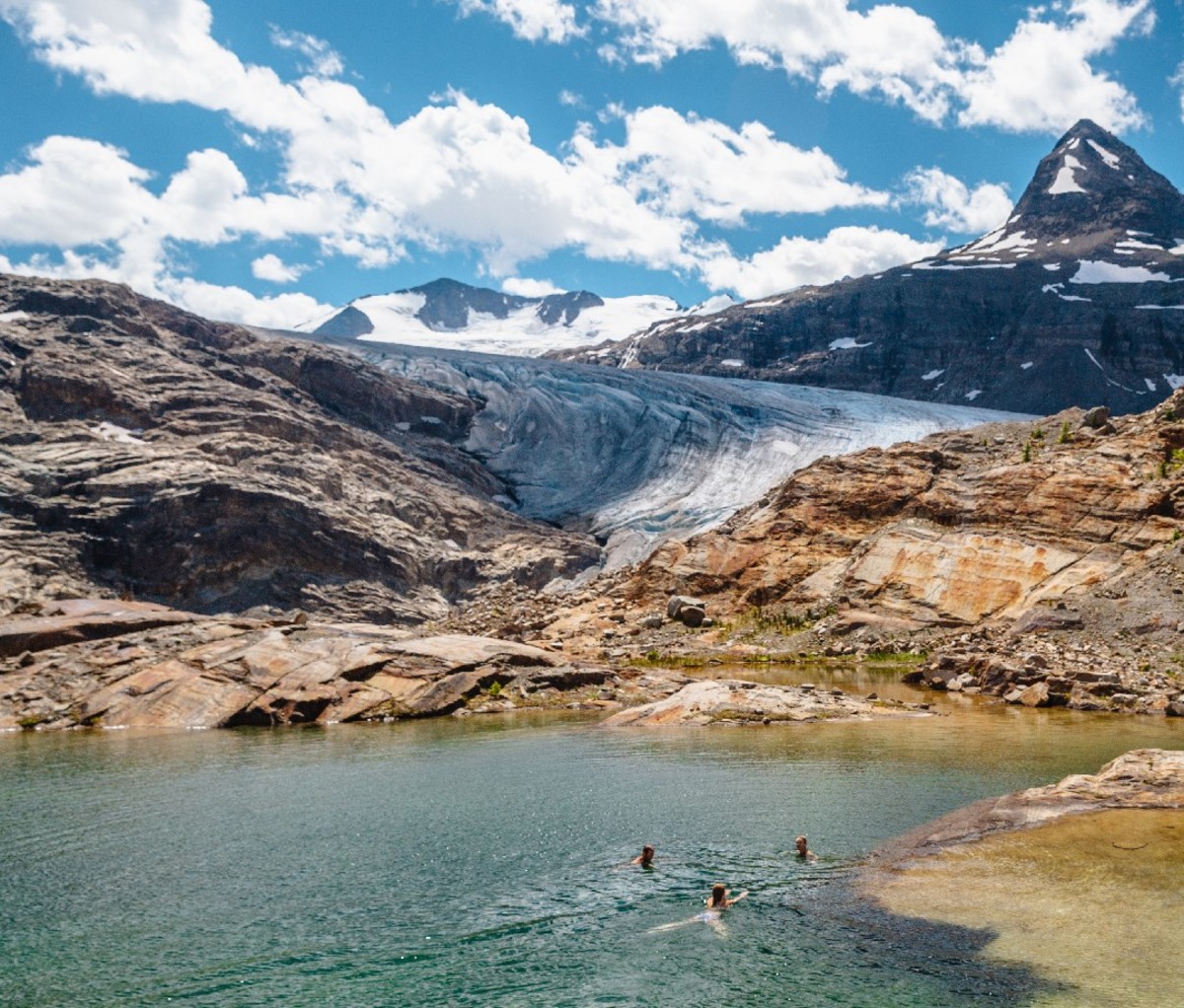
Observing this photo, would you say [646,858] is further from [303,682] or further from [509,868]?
[303,682]

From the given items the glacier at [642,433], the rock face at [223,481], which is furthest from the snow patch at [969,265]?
the rock face at [223,481]

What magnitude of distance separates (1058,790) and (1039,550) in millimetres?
30261

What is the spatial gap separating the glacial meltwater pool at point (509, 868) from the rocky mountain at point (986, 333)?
460ft

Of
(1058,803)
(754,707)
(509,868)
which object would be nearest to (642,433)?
(754,707)

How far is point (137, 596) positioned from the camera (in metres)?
70.2

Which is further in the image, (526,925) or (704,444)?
(704,444)

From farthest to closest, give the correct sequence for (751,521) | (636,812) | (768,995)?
(751,521) → (636,812) → (768,995)

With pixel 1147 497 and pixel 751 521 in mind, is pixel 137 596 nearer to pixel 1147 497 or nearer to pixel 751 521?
pixel 751 521

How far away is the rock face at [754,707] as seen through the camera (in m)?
31.5

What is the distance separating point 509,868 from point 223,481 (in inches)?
2517

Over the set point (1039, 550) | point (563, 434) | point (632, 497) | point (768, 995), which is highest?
point (563, 434)

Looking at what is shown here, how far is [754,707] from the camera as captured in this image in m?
32.0

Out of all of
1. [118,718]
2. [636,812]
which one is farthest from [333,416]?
[636,812]

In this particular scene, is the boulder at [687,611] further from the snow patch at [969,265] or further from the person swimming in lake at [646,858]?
the snow patch at [969,265]
